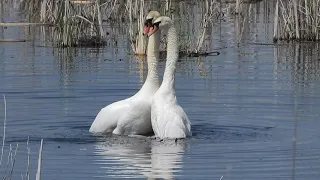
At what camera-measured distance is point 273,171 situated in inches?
349

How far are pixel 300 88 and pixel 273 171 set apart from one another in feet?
18.2

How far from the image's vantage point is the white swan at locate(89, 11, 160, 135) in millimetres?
11172

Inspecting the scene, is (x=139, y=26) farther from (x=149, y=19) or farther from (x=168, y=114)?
(x=168, y=114)

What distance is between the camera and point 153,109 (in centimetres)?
1084

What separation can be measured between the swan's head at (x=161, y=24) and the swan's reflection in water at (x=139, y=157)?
4.30 feet

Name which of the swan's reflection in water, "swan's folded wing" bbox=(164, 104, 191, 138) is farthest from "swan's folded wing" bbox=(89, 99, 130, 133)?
"swan's folded wing" bbox=(164, 104, 191, 138)

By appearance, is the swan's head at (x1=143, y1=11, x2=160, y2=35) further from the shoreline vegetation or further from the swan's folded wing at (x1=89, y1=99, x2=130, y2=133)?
the shoreline vegetation

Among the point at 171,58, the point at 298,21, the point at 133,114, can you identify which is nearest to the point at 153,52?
the point at 171,58

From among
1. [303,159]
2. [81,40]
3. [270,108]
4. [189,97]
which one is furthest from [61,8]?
[303,159]

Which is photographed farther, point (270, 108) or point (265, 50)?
point (265, 50)

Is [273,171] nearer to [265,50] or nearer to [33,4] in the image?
[265,50]

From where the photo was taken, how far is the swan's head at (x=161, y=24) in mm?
11398

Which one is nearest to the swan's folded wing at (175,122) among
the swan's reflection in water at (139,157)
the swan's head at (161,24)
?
the swan's reflection in water at (139,157)

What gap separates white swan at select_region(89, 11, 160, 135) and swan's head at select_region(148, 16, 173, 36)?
0.17 ft
